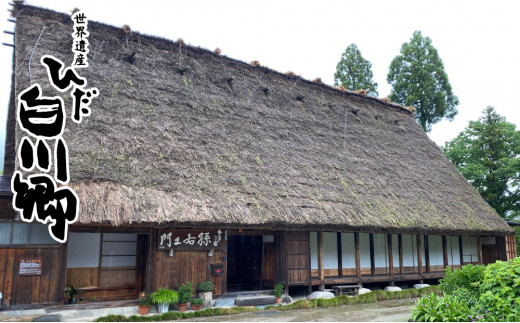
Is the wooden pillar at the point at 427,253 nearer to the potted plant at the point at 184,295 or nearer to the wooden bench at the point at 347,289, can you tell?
the wooden bench at the point at 347,289

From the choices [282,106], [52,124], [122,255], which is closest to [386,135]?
[282,106]

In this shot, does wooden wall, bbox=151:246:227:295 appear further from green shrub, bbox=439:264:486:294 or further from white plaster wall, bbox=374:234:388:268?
white plaster wall, bbox=374:234:388:268

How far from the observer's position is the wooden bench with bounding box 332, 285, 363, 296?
1273 cm

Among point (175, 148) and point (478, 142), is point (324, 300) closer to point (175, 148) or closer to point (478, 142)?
point (175, 148)

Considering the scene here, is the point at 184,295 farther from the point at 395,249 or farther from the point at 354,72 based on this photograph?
the point at 354,72

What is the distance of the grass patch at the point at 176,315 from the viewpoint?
342 inches

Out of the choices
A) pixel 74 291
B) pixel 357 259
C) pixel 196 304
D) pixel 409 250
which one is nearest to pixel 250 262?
pixel 357 259

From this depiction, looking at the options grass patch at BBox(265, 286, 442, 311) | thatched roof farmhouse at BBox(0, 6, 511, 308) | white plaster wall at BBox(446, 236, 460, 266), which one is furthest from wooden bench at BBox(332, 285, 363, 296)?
white plaster wall at BBox(446, 236, 460, 266)

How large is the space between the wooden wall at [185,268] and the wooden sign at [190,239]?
0.41ft

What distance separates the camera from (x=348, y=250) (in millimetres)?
13836

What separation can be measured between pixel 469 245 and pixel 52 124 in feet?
54.0

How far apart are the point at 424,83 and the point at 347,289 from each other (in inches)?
735

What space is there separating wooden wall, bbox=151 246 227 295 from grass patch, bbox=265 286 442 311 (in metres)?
1.66

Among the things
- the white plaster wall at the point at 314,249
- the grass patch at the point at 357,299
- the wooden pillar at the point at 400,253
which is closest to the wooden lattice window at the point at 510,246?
the grass patch at the point at 357,299
